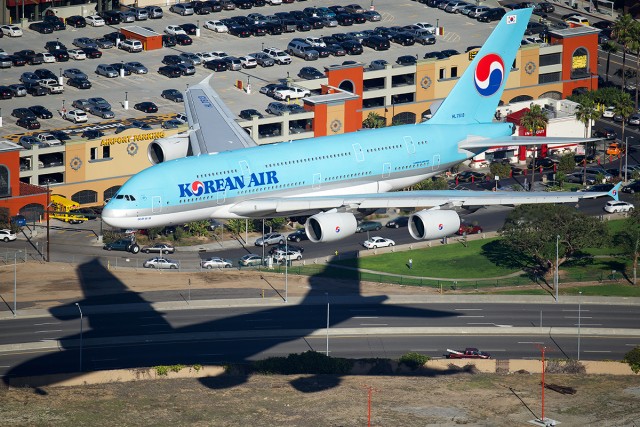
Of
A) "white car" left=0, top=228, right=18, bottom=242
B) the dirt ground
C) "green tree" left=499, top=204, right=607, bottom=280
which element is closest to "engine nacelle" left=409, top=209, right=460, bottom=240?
the dirt ground

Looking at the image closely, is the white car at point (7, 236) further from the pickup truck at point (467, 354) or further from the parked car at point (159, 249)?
the pickup truck at point (467, 354)

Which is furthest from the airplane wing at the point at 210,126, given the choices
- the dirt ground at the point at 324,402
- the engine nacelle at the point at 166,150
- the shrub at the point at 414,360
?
the shrub at the point at 414,360

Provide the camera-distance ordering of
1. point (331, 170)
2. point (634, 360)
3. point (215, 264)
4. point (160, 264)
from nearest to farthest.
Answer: point (331, 170)
point (634, 360)
point (160, 264)
point (215, 264)

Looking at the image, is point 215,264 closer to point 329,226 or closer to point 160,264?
point 160,264

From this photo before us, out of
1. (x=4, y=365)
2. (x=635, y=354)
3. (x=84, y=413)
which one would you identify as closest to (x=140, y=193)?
(x=84, y=413)

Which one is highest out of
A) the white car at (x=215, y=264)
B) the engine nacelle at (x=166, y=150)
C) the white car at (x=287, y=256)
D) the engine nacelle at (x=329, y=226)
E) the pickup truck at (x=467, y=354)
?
the engine nacelle at (x=166, y=150)

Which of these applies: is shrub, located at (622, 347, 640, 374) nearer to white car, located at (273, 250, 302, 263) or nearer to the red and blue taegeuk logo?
the red and blue taegeuk logo

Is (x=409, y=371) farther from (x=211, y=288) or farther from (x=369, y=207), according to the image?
(x=211, y=288)

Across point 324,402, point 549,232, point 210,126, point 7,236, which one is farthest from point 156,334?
point 549,232
